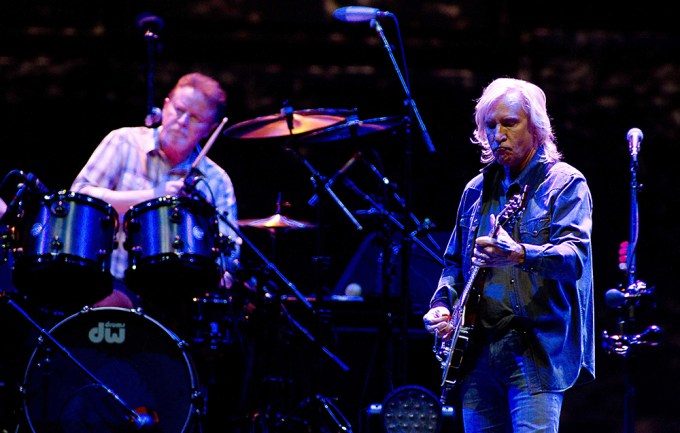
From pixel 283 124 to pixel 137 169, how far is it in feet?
3.02

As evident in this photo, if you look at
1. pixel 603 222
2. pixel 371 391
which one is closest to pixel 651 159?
pixel 603 222

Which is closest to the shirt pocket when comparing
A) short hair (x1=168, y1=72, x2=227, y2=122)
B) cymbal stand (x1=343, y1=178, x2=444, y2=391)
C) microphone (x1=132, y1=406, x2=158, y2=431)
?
cymbal stand (x1=343, y1=178, x2=444, y2=391)

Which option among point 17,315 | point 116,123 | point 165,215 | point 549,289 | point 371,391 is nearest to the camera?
point 549,289

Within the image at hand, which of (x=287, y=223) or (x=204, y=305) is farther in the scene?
(x=287, y=223)

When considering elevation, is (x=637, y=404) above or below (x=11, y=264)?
below

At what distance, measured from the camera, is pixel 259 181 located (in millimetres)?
6098

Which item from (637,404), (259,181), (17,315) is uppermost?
(259,181)

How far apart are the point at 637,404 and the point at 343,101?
2.91 metres

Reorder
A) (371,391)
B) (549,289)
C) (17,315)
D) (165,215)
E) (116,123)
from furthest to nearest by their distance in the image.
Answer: (116,123), (371,391), (17,315), (165,215), (549,289)

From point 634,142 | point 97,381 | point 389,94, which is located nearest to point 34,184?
point 97,381

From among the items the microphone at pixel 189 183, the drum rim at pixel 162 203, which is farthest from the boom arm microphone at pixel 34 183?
the microphone at pixel 189 183

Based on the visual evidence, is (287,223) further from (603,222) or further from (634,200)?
(603,222)

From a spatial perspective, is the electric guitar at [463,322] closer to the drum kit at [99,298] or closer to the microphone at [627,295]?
the drum kit at [99,298]

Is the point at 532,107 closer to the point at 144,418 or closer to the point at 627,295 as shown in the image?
the point at 627,295
